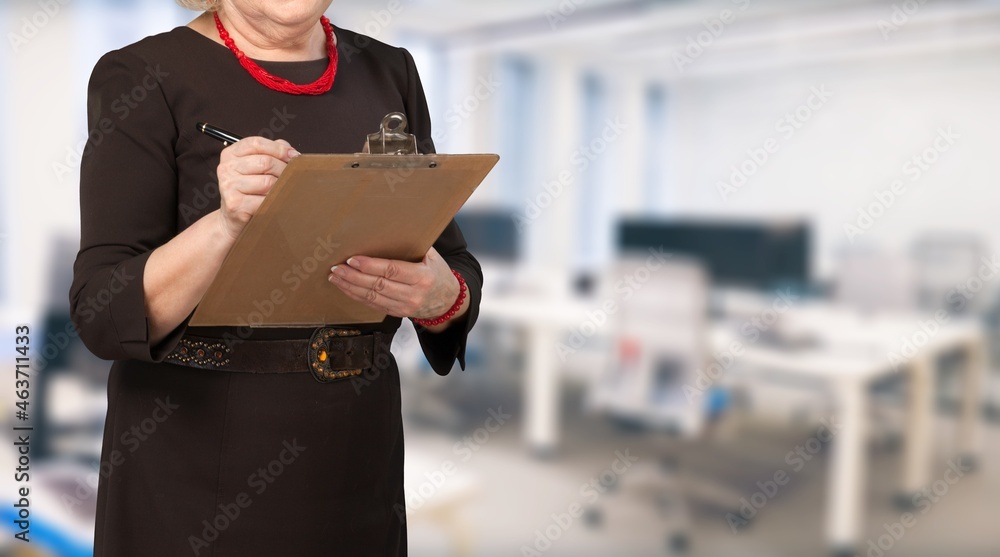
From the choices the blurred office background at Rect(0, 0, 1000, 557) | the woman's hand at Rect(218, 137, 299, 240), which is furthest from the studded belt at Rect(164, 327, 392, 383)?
the blurred office background at Rect(0, 0, 1000, 557)

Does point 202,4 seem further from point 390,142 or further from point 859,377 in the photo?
point 859,377

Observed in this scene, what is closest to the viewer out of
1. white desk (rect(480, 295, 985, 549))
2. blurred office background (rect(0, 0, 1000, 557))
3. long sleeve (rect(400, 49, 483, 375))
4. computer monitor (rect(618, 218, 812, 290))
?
long sleeve (rect(400, 49, 483, 375))

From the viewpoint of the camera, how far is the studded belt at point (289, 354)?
33.6 inches

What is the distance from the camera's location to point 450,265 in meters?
1.00

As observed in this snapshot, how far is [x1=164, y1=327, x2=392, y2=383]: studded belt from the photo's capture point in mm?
853

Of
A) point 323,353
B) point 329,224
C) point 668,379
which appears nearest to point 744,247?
point 668,379

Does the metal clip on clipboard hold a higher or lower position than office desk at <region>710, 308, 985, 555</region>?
higher

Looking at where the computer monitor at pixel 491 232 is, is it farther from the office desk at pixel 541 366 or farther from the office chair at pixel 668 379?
the office chair at pixel 668 379

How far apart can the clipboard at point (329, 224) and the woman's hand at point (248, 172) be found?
2 cm

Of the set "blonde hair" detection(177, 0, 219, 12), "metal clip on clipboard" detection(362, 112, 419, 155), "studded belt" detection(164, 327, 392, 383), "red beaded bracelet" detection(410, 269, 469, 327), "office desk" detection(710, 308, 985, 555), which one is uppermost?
"blonde hair" detection(177, 0, 219, 12)

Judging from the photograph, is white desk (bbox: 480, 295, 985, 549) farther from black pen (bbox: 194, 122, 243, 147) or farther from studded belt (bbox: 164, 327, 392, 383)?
black pen (bbox: 194, 122, 243, 147)

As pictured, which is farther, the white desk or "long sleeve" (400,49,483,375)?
the white desk

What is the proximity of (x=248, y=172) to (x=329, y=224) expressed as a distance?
0.26 ft

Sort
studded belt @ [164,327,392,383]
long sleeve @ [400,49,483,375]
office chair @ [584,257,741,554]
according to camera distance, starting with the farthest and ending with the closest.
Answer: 1. office chair @ [584,257,741,554]
2. long sleeve @ [400,49,483,375]
3. studded belt @ [164,327,392,383]
